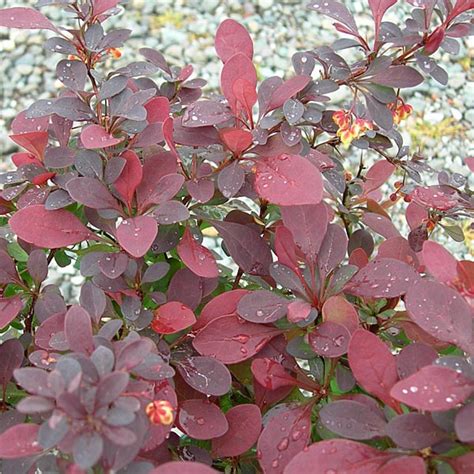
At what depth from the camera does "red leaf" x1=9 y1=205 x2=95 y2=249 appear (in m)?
0.77

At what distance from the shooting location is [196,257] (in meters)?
0.82

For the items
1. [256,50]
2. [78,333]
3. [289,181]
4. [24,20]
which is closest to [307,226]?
[289,181]

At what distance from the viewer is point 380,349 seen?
2.11 feet

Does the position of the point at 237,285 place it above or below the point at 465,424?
below

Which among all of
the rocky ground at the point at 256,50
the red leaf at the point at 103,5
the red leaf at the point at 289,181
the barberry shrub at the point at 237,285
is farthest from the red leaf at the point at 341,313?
the rocky ground at the point at 256,50

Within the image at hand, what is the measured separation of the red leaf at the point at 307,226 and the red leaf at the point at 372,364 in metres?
0.17

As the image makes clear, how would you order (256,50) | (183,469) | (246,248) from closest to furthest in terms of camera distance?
1. (183,469)
2. (246,248)
3. (256,50)

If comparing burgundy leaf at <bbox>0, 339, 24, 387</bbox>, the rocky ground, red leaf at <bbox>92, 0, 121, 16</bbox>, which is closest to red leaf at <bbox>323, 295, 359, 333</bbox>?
burgundy leaf at <bbox>0, 339, 24, 387</bbox>

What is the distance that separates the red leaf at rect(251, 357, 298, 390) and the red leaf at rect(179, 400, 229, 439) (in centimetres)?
5

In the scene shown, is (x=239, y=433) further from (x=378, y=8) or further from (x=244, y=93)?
(x=378, y=8)

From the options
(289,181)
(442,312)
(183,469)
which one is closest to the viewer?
(183,469)

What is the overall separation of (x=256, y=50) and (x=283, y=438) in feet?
9.10

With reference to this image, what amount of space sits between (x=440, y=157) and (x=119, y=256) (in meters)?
2.44

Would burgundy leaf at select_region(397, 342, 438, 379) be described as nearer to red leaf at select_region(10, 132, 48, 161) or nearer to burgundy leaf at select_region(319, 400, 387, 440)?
burgundy leaf at select_region(319, 400, 387, 440)
